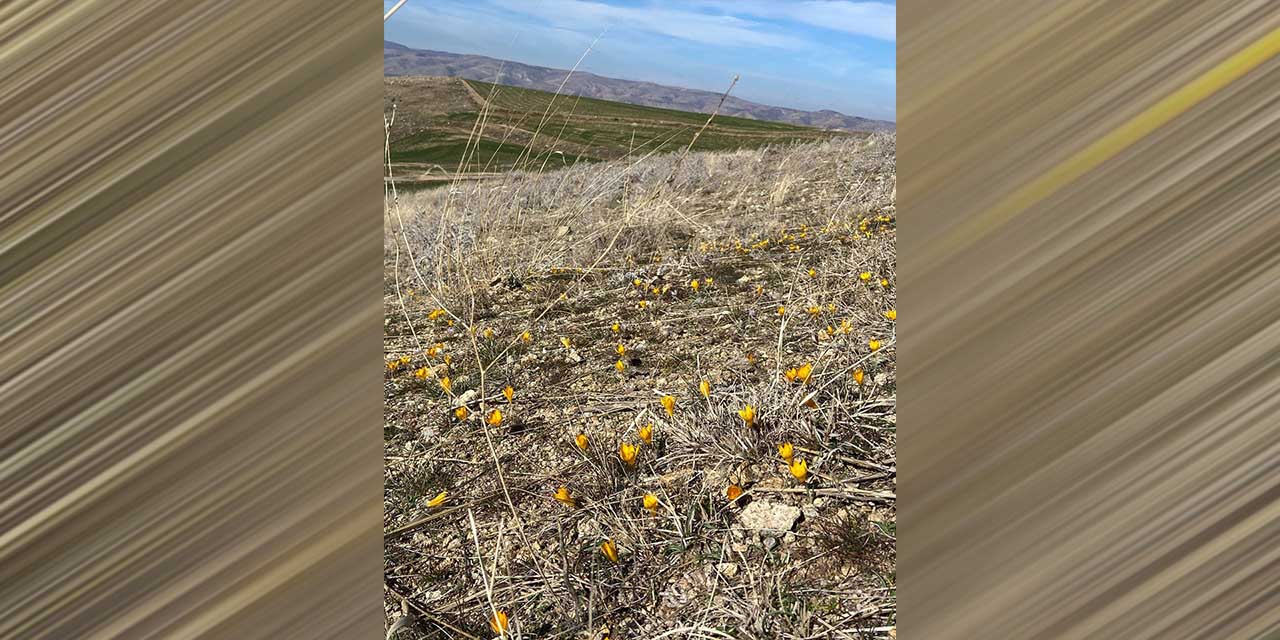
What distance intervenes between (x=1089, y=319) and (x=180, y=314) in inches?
23.3

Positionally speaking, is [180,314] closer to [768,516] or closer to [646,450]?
[768,516]

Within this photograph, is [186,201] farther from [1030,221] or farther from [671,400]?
[671,400]

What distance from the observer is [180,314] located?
18.3 inches

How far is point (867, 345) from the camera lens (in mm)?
2191

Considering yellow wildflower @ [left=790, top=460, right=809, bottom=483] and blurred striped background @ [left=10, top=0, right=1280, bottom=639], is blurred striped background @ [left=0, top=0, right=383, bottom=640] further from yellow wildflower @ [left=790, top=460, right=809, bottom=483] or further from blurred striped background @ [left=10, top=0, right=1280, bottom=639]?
yellow wildflower @ [left=790, top=460, right=809, bottom=483]

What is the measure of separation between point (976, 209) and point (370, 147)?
0.41m

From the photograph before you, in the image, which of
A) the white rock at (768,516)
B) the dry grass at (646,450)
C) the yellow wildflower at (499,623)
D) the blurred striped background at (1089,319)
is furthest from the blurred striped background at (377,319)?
the white rock at (768,516)

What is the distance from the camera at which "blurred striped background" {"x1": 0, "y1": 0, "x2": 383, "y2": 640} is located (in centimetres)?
46

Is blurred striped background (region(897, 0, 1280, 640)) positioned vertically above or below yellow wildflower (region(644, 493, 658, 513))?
above

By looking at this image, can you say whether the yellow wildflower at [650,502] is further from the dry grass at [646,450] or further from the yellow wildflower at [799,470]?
the yellow wildflower at [799,470]

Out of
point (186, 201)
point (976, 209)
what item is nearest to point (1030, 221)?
point (976, 209)

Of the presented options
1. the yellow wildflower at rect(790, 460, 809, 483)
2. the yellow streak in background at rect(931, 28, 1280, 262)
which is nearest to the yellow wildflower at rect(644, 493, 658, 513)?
the yellow wildflower at rect(790, 460, 809, 483)

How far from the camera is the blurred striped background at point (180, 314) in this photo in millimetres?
462

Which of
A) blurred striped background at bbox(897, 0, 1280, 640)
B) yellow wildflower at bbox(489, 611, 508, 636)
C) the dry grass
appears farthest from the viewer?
the dry grass
